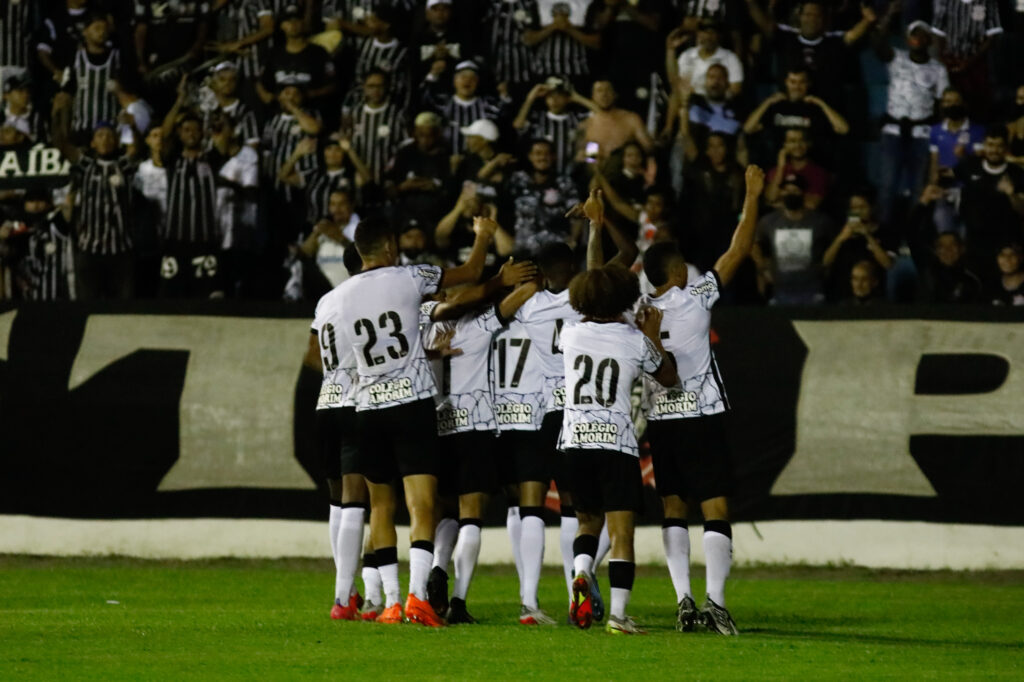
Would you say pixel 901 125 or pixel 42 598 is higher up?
pixel 901 125

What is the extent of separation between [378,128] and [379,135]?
3.0 inches

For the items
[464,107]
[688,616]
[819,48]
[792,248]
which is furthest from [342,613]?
[819,48]

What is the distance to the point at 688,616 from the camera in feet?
31.7

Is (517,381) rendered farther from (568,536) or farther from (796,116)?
(796,116)

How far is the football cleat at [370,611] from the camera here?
33.6ft

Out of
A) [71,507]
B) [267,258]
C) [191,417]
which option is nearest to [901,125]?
[267,258]

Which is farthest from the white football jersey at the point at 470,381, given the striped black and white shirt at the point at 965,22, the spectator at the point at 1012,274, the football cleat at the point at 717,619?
the striped black and white shirt at the point at 965,22

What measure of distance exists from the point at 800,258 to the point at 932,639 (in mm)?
5890

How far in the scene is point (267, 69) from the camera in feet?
59.8

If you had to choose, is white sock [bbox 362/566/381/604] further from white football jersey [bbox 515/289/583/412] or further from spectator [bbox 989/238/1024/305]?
spectator [bbox 989/238/1024/305]

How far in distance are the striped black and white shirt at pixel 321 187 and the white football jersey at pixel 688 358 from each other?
7067 millimetres

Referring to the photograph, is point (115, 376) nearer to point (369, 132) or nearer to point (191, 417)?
point (191, 417)

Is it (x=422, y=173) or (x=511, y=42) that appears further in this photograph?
(x=511, y=42)

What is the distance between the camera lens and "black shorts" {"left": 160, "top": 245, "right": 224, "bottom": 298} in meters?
15.9
